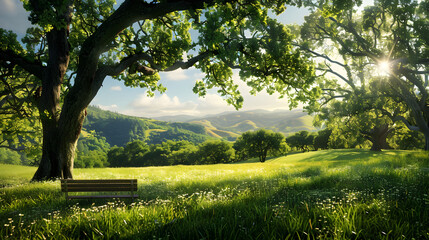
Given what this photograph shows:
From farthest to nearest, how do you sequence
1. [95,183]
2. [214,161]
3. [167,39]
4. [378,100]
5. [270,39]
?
[214,161] → [378,100] → [167,39] → [270,39] → [95,183]

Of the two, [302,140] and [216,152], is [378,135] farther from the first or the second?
[216,152]

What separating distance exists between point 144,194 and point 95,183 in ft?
5.89

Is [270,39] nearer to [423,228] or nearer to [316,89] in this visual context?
[316,89]

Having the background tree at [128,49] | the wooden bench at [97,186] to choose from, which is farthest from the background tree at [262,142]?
the wooden bench at [97,186]

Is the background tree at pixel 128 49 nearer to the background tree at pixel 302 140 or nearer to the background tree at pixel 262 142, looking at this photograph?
the background tree at pixel 262 142

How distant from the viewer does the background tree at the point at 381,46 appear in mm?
16141

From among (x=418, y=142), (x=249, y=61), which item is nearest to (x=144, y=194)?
(x=249, y=61)

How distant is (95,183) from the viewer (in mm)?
6902

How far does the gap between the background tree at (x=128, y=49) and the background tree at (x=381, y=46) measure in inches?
130

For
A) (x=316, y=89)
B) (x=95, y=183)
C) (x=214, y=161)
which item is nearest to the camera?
(x=95, y=183)

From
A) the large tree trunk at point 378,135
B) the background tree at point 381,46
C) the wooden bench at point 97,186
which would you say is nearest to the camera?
the wooden bench at point 97,186

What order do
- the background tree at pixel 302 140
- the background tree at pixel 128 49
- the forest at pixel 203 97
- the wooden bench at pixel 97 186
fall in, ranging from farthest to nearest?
the background tree at pixel 302 140
the background tree at pixel 128 49
the wooden bench at pixel 97 186
the forest at pixel 203 97

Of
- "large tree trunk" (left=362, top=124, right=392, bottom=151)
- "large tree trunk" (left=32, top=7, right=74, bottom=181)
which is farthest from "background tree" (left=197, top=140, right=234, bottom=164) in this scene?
"large tree trunk" (left=32, top=7, right=74, bottom=181)

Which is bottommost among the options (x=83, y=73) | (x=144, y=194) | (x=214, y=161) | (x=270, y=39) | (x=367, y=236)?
(x=214, y=161)
